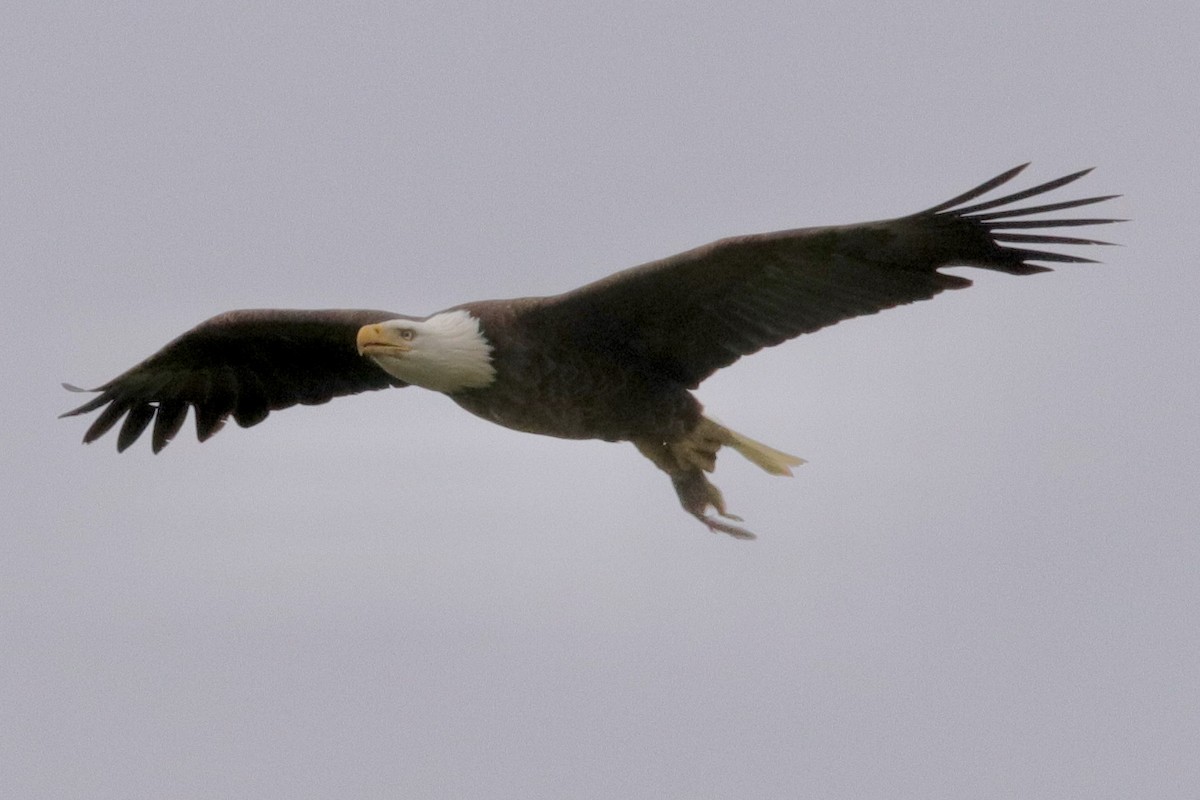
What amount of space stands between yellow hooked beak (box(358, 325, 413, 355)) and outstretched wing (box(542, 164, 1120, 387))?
76cm

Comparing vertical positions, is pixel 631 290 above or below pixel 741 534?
above

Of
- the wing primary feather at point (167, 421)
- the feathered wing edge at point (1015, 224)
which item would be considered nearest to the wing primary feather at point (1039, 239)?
the feathered wing edge at point (1015, 224)

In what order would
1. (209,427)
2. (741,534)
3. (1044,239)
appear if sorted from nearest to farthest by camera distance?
(1044,239) < (741,534) < (209,427)

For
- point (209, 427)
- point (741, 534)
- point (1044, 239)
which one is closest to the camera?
point (1044, 239)

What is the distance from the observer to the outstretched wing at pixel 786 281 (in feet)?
31.9

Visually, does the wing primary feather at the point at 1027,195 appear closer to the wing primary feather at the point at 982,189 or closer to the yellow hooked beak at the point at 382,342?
the wing primary feather at the point at 982,189

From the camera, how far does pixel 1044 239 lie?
381 inches

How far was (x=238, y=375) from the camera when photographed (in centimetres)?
1223

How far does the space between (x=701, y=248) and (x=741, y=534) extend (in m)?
2.11

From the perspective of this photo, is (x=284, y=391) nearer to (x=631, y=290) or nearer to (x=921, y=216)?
(x=631, y=290)

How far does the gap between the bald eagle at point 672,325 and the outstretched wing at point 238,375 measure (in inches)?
1.0

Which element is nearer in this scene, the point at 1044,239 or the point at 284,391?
the point at 1044,239

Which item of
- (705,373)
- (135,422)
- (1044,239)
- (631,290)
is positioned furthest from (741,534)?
(135,422)

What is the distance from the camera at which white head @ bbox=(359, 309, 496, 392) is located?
10.4 m
